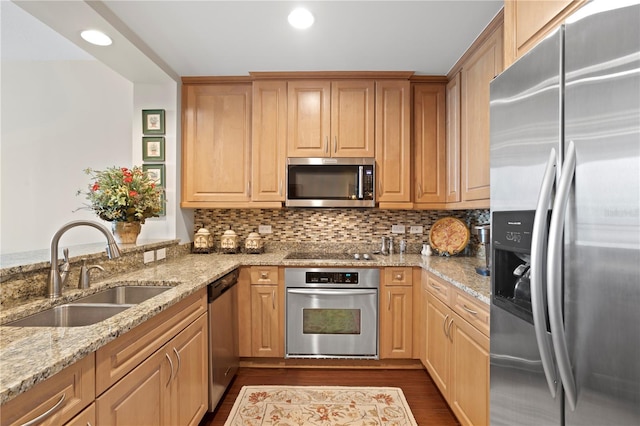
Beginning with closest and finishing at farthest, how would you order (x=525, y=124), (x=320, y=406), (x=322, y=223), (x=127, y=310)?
1. (x=525, y=124)
2. (x=127, y=310)
3. (x=320, y=406)
4. (x=322, y=223)

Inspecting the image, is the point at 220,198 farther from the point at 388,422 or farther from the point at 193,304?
the point at 388,422

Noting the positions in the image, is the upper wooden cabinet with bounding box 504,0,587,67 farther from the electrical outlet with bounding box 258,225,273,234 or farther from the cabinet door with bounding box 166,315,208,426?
the electrical outlet with bounding box 258,225,273,234

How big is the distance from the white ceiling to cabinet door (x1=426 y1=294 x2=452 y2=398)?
180 cm

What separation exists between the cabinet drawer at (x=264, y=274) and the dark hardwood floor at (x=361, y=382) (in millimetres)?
723

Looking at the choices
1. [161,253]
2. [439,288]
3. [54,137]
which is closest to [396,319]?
[439,288]

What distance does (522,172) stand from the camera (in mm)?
1063

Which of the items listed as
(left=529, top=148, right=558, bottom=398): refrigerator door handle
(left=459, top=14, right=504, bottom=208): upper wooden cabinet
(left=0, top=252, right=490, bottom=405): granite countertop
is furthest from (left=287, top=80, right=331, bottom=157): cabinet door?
(left=529, top=148, right=558, bottom=398): refrigerator door handle

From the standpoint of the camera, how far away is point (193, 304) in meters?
1.80

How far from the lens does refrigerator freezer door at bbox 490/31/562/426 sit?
94cm

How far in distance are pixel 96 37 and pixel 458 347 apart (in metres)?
2.88

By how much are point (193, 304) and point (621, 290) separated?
5.74ft

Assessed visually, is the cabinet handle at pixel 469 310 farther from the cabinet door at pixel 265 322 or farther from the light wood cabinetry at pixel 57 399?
the light wood cabinetry at pixel 57 399

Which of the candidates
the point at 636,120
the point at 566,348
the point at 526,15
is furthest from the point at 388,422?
the point at 526,15

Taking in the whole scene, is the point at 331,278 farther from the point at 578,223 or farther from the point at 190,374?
the point at 578,223
